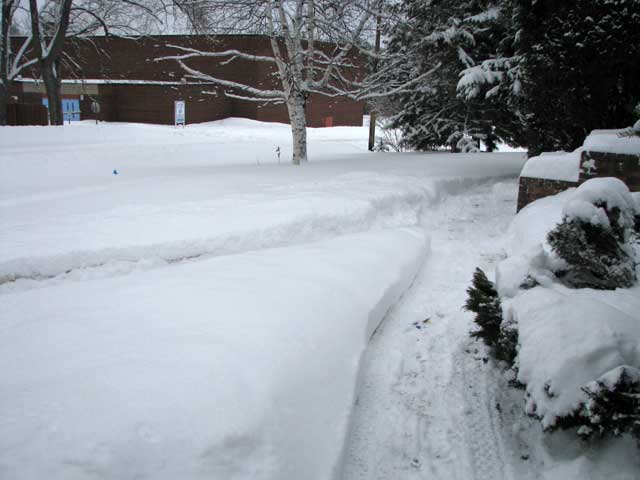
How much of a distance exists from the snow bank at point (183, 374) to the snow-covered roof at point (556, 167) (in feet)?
10.6

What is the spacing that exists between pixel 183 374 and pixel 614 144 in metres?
5.03

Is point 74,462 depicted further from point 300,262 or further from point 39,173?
point 39,173

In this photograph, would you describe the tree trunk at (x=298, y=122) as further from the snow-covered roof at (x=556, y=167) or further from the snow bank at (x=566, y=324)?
the snow bank at (x=566, y=324)

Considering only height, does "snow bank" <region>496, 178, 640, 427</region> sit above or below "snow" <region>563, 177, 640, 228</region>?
below

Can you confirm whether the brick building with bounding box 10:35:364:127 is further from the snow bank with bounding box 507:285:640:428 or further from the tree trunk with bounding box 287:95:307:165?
the snow bank with bounding box 507:285:640:428

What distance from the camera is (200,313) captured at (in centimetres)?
347

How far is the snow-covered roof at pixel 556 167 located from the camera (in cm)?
604

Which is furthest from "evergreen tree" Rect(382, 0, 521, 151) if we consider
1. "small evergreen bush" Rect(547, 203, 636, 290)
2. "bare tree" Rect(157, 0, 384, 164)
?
"small evergreen bush" Rect(547, 203, 636, 290)

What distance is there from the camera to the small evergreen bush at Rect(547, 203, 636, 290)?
3.08 metres

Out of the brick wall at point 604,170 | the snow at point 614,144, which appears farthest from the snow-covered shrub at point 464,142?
the snow at point 614,144

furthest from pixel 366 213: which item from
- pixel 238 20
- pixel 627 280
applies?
pixel 238 20

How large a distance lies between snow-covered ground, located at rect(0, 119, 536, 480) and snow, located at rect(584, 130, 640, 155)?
189 cm

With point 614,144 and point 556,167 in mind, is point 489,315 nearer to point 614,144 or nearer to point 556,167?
point 614,144

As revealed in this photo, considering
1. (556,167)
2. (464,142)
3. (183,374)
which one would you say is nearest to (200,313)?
(183,374)
